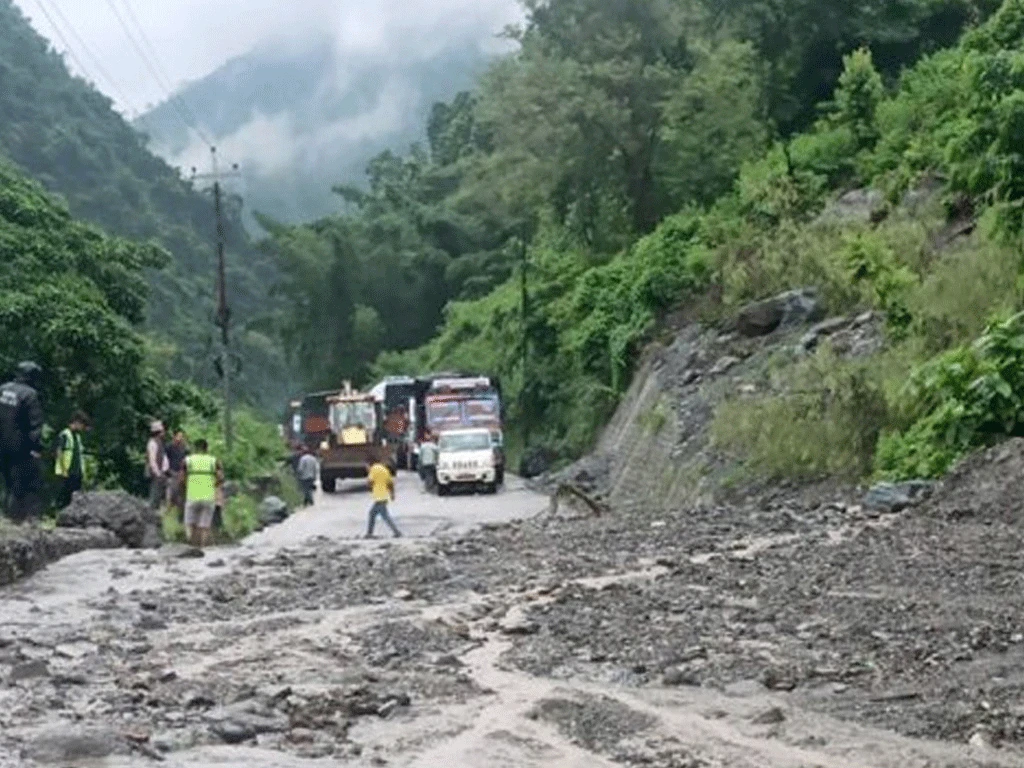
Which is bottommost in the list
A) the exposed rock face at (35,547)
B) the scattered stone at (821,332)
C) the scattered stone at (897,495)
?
the exposed rock face at (35,547)

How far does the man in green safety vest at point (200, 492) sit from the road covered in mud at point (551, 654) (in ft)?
7.44

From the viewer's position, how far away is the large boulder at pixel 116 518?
2225 centimetres

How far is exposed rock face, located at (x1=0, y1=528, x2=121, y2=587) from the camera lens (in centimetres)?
1684

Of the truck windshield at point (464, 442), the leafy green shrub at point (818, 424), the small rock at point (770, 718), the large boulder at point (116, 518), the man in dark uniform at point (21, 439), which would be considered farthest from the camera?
the truck windshield at point (464, 442)

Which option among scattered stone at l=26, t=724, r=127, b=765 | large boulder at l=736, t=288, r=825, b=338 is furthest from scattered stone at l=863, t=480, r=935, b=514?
scattered stone at l=26, t=724, r=127, b=765

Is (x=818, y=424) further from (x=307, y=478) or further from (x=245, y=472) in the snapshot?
(x=245, y=472)

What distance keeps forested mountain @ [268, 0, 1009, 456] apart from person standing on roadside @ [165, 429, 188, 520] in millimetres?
14704

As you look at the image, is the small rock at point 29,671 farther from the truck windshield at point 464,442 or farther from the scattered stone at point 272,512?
the truck windshield at point 464,442

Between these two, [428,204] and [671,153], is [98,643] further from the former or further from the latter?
[428,204]

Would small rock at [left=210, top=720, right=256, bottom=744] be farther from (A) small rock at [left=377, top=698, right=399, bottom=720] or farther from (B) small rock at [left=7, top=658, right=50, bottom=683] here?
(B) small rock at [left=7, top=658, right=50, bottom=683]

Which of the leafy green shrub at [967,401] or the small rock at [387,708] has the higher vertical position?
the leafy green shrub at [967,401]

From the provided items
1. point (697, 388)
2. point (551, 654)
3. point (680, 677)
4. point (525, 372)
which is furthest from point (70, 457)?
point (525, 372)

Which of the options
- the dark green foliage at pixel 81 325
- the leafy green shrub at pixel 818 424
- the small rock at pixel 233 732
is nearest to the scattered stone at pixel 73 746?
the small rock at pixel 233 732

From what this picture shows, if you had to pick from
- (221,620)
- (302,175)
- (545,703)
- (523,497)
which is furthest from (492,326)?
(302,175)
